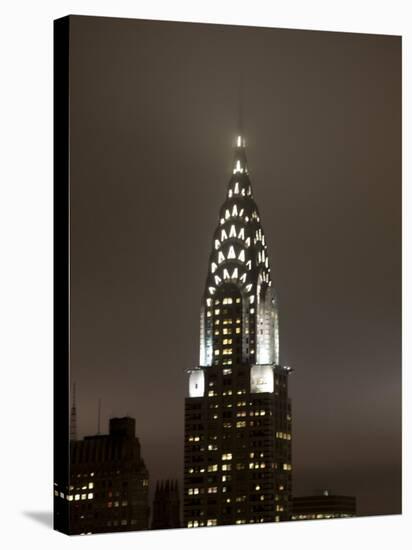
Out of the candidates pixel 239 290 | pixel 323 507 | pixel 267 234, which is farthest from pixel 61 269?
pixel 323 507

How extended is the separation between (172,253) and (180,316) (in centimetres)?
79

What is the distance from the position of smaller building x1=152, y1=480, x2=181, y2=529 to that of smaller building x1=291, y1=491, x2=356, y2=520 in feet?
5.42

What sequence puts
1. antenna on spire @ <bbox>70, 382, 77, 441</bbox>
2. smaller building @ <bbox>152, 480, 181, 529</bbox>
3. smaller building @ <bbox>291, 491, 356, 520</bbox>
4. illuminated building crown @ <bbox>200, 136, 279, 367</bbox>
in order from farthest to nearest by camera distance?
1. smaller building @ <bbox>291, 491, 356, 520</bbox>
2. illuminated building crown @ <bbox>200, 136, 279, 367</bbox>
3. smaller building @ <bbox>152, 480, 181, 529</bbox>
4. antenna on spire @ <bbox>70, 382, 77, 441</bbox>

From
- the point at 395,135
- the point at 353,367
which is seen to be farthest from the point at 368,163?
the point at 353,367

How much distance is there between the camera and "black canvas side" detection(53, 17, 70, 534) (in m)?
24.0

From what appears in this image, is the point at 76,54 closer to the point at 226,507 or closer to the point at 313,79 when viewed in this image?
the point at 313,79

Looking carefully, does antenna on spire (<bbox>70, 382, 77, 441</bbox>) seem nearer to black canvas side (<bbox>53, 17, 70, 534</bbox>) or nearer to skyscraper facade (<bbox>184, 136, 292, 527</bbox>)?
black canvas side (<bbox>53, 17, 70, 534</bbox>)

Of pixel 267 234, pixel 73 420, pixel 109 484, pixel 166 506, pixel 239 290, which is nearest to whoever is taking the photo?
pixel 73 420

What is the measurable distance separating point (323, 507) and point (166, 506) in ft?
7.31

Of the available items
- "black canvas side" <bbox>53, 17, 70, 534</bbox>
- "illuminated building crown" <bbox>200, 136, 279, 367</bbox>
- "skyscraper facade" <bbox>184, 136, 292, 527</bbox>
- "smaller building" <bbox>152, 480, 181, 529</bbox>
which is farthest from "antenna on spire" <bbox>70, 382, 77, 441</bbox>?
"illuminated building crown" <bbox>200, 136, 279, 367</bbox>

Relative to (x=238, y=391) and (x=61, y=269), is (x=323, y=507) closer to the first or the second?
(x=238, y=391)

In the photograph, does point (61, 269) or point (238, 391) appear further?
point (238, 391)

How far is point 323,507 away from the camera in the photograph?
25656 mm

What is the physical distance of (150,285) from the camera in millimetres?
24500
